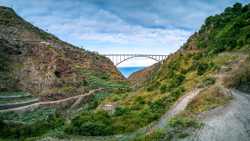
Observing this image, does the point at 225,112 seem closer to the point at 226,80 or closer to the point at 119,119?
the point at 226,80

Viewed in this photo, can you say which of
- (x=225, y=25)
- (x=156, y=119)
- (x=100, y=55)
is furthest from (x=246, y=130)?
(x=100, y=55)

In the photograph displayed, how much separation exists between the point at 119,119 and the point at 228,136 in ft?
40.3

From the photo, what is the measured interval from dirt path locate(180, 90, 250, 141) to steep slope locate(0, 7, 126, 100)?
3596 centimetres

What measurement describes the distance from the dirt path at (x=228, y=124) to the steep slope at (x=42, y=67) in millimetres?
35957

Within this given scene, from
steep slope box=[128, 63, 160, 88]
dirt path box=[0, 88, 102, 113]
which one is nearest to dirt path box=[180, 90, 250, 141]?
dirt path box=[0, 88, 102, 113]

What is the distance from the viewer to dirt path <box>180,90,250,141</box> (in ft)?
61.4

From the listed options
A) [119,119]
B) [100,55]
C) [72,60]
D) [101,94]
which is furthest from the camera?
[100,55]

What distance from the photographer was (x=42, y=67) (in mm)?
62688

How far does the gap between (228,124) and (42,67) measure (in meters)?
47.5

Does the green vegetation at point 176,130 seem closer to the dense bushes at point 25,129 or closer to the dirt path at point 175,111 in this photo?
the dirt path at point 175,111

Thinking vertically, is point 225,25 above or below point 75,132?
above

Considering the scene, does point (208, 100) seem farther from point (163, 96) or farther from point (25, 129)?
point (25, 129)

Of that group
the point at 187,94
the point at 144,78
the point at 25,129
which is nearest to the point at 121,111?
the point at 187,94

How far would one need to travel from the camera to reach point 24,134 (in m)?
31.2
